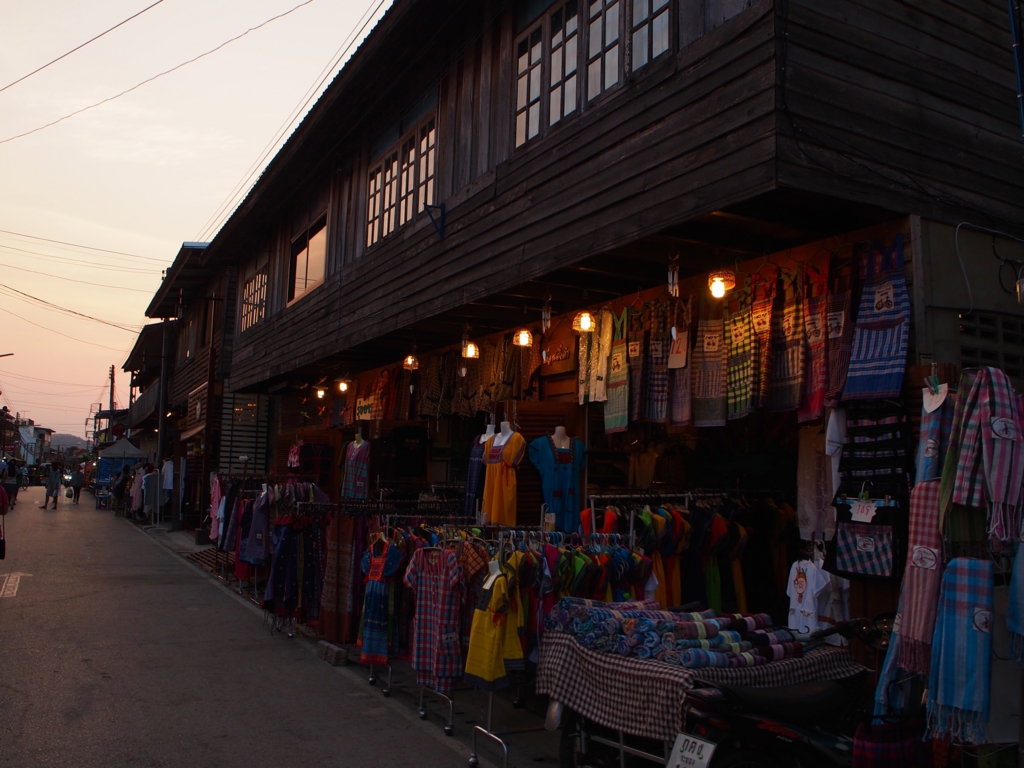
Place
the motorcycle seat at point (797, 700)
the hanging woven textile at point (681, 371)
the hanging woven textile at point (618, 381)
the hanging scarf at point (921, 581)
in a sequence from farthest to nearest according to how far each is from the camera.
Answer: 1. the hanging woven textile at point (618, 381)
2. the hanging woven textile at point (681, 371)
3. the hanging scarf at point (921, 581)
4. the motorcycle seat at point (797, 700)

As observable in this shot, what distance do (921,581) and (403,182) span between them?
9268mm

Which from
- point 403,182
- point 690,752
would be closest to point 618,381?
point 690,752

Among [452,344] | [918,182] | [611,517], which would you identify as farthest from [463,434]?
[918,182]

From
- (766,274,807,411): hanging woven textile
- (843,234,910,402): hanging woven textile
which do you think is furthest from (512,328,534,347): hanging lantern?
(843,234,910,402): hanging woven textile

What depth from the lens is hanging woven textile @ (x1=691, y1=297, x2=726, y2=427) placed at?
707 centimetres

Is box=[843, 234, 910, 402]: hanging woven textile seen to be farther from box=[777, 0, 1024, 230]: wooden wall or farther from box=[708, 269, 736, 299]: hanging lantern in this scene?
box=[708, 269, 736, 299]: hanging lantern

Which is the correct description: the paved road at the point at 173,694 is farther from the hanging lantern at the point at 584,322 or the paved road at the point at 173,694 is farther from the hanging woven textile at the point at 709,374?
the hanging lantern at the point at 584,322

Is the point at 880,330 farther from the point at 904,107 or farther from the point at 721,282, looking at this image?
the point at 904,107

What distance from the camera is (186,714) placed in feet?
22.8

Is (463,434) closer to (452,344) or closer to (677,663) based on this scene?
(452,344)

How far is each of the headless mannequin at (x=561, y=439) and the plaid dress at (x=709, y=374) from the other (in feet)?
6.68

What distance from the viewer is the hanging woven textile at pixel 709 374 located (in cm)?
707

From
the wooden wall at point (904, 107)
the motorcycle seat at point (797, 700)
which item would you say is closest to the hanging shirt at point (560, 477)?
the wooden wall at point (904, 107)

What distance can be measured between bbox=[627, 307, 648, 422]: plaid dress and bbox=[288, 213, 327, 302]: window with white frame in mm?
8376
